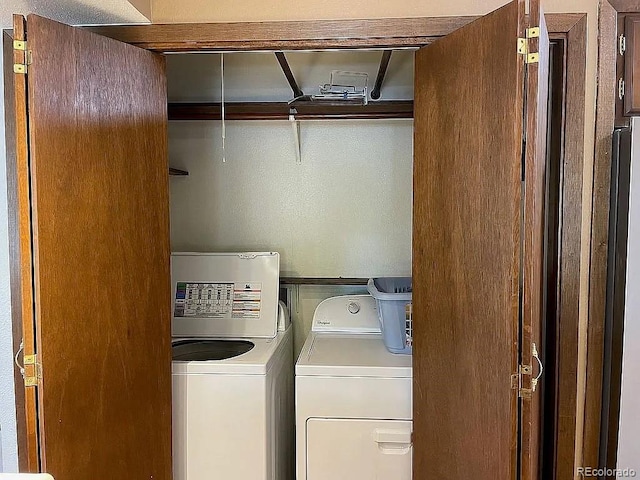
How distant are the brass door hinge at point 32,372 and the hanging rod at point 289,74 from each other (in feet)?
4.40

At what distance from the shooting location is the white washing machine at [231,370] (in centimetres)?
240

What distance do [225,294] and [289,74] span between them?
1178 mm

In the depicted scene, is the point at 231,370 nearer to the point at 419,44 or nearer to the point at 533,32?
the point at 419,44

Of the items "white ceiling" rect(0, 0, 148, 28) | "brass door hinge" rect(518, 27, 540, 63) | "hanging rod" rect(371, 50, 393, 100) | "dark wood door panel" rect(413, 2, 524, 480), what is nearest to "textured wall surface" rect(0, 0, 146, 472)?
"white ceiling" rect(0, 0, 148, 28)

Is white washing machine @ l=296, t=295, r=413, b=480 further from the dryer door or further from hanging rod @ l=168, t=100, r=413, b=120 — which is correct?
hanging rod @ l=168, t=100, r=413, b=120

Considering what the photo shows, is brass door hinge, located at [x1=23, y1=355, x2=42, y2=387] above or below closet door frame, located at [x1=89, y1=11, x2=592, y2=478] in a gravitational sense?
below

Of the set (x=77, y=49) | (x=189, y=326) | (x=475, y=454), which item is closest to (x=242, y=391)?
(x=189, y=326)

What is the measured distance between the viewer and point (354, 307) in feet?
10.2

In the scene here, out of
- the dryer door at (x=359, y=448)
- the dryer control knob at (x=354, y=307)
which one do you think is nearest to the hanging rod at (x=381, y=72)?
the dryer control knob at (x=354, y=307)

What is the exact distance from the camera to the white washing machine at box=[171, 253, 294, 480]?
2.40m

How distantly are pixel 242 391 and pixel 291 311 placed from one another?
99 cm

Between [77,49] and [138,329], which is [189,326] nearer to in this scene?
[138,329]

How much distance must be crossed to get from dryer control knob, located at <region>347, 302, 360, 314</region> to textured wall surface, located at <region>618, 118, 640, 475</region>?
1.45 metres

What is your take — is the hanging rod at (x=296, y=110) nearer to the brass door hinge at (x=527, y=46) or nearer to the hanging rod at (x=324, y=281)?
the hanging rod at (x=324, y=281)
